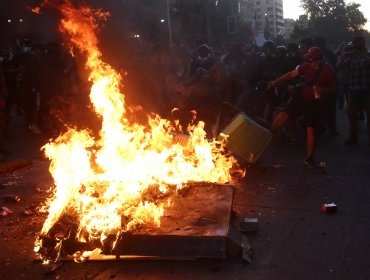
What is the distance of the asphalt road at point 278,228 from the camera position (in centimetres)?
382

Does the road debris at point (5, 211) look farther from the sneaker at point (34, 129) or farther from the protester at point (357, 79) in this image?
the protester at point (357, 79)

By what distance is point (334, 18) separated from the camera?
169 feet

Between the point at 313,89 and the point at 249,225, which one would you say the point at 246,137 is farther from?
the point at 249,225

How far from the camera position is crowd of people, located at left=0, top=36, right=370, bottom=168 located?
7352mm

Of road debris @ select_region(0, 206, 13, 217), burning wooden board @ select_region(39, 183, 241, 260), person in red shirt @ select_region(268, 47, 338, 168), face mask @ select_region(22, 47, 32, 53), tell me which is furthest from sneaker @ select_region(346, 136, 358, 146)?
face mask @ select_region(22, 47, 32, 53)

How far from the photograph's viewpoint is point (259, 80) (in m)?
10.0

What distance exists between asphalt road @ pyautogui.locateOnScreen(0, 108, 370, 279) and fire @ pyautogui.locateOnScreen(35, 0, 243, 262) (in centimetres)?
33

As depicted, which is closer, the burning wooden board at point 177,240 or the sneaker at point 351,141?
the burning wooden board at point 177,240

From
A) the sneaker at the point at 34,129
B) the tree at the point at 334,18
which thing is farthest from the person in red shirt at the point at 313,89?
the tree at the point at 334,18

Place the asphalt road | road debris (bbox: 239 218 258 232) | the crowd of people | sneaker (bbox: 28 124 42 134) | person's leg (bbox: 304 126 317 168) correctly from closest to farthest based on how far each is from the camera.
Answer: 1. the asphalt road
2. road debris (bbox: 239 218 258 232)
3. person's leg (bbox: 304 126 317 168)
4. the crowd of people
5. sneaker (bbox: 28 124 42 134)

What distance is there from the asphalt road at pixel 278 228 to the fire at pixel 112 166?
327 millimetres

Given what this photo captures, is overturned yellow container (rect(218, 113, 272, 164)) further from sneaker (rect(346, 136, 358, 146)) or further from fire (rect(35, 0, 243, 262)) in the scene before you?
sneaker (rect(346, 136, 358, 146))

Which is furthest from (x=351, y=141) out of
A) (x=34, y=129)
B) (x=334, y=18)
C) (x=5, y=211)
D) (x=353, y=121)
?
(x=334, y=18)

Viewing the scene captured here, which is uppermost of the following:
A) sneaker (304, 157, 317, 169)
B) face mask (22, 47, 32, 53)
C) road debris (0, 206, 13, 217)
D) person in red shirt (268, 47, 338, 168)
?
face mask (22, 47, 32, 53)
